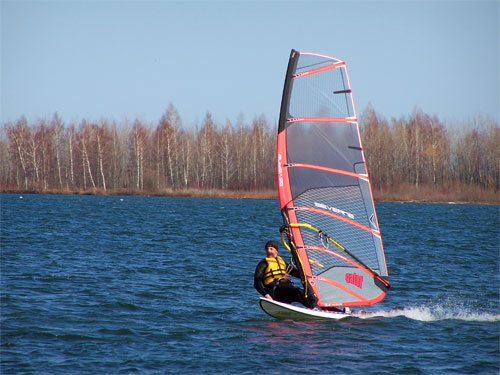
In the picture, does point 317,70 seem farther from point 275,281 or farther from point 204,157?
point 204,157

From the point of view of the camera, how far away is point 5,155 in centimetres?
6638

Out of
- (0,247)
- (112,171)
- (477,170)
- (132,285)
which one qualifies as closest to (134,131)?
(112,171)

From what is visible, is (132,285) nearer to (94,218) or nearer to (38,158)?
(94,218)

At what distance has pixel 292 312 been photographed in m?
8.74

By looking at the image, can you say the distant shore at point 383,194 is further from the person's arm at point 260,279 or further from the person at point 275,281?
the person's arm at point 260,279

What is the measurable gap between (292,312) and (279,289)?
0.38 meters

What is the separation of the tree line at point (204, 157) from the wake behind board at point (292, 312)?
48.1m

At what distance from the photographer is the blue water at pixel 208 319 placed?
714 centimetres

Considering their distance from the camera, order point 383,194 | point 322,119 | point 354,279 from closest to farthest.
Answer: point 322,119 < point 354,279 < point 383,194

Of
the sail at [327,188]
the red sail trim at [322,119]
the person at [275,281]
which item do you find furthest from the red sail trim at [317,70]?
the person at [275,281]

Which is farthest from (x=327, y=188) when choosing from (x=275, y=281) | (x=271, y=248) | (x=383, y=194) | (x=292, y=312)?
(x=383, y=194)

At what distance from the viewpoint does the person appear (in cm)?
879

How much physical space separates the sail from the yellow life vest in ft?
0.87

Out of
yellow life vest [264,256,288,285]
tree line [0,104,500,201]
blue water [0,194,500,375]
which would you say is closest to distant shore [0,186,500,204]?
tree line [0,104,500,201]
